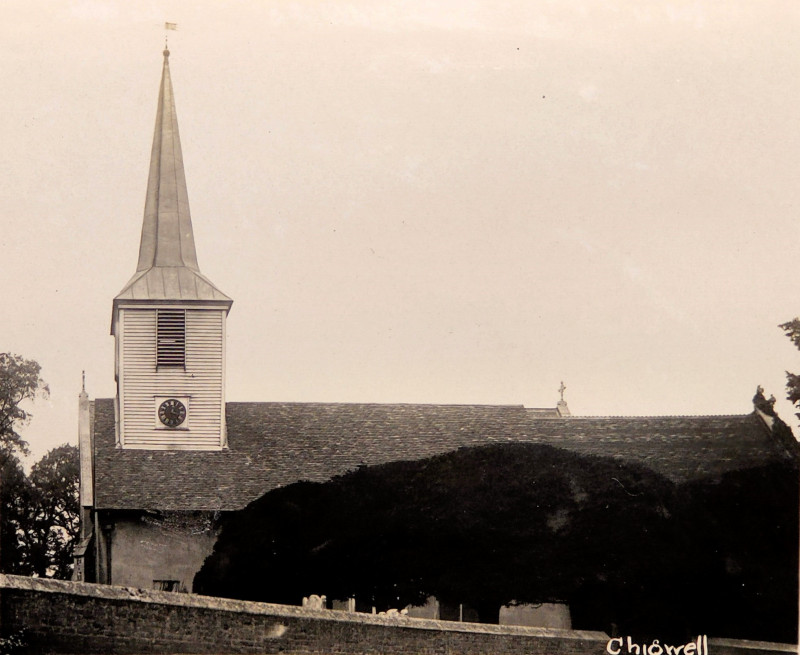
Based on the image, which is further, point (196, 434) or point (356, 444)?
point (196, 434)

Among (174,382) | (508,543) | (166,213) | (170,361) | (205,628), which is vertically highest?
(166,213)

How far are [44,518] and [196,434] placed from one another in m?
10.0

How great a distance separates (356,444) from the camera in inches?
1471

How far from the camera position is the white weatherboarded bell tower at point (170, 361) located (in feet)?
123

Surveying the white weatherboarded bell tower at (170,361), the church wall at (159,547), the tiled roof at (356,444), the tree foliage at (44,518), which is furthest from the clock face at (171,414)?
the tree foliage at (44,518)

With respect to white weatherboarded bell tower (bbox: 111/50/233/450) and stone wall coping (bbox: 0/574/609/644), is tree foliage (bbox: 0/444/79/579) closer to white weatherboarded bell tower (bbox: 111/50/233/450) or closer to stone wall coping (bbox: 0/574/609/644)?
white weatherboarded bell tower (bbox: 111/50/233/450)

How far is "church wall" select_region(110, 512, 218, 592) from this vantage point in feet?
111

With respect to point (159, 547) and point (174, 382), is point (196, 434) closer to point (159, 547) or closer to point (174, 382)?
point (174, 382)

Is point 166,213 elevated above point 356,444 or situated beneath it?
elevated above

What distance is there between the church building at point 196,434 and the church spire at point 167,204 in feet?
0.13

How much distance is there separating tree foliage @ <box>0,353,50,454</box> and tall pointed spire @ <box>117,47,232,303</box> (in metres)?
6.75

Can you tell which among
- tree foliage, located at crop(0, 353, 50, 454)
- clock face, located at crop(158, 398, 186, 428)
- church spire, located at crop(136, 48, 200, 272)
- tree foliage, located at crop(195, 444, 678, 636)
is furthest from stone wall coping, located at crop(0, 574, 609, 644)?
church spire, located at crop(136, 48, 200, 272)

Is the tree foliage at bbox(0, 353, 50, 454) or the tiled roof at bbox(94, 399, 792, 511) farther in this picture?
the tiled roof at bbox(94, 399, 792, 511)

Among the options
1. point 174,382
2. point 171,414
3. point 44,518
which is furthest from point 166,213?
point 44,518
